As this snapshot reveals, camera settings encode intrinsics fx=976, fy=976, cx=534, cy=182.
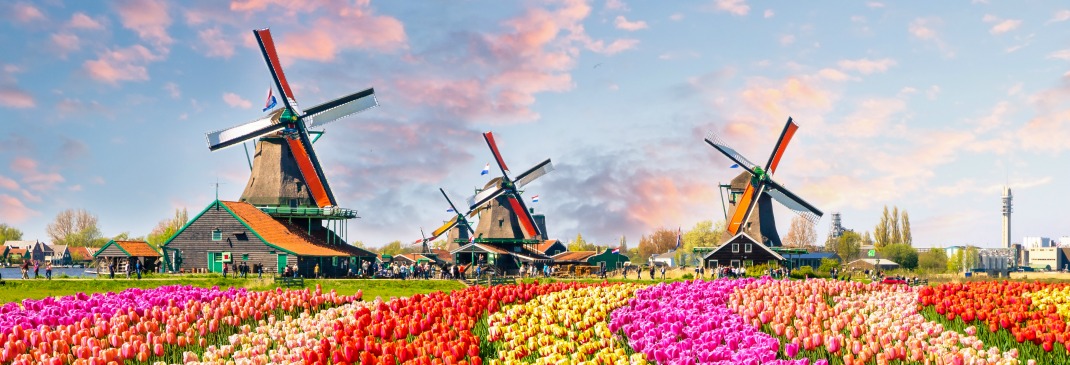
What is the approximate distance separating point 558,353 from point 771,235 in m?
69.8

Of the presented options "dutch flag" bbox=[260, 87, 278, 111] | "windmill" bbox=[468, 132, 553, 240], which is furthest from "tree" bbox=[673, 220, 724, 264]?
"dutch flag" bbox=[260, 87, 278, 111]

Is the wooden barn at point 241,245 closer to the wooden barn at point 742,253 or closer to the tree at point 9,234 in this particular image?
the wooden barn at point 742,253

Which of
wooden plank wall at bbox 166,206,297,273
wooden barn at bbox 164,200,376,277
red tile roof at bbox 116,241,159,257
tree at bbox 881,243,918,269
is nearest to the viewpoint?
wooden barn at bbox 164,200,376,277

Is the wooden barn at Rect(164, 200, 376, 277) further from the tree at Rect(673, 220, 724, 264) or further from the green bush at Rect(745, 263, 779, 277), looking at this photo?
the tree at Rect(673, 220, 724, 264)

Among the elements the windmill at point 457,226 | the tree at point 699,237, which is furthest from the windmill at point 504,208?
the tree at point 699,237

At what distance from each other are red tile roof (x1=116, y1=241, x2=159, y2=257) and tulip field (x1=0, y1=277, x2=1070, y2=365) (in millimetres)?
45859

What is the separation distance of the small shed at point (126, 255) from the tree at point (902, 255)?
296 feet

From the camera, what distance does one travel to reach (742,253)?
74.4m

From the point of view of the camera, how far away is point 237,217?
58312 mm

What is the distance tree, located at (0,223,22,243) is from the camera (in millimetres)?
173500

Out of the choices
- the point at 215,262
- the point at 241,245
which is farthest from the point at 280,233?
the point at 215,262

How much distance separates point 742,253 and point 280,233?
3468 centimetres

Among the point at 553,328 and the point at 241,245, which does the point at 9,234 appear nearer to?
the point at 241,245

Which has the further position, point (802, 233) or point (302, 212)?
point (802, 233)
